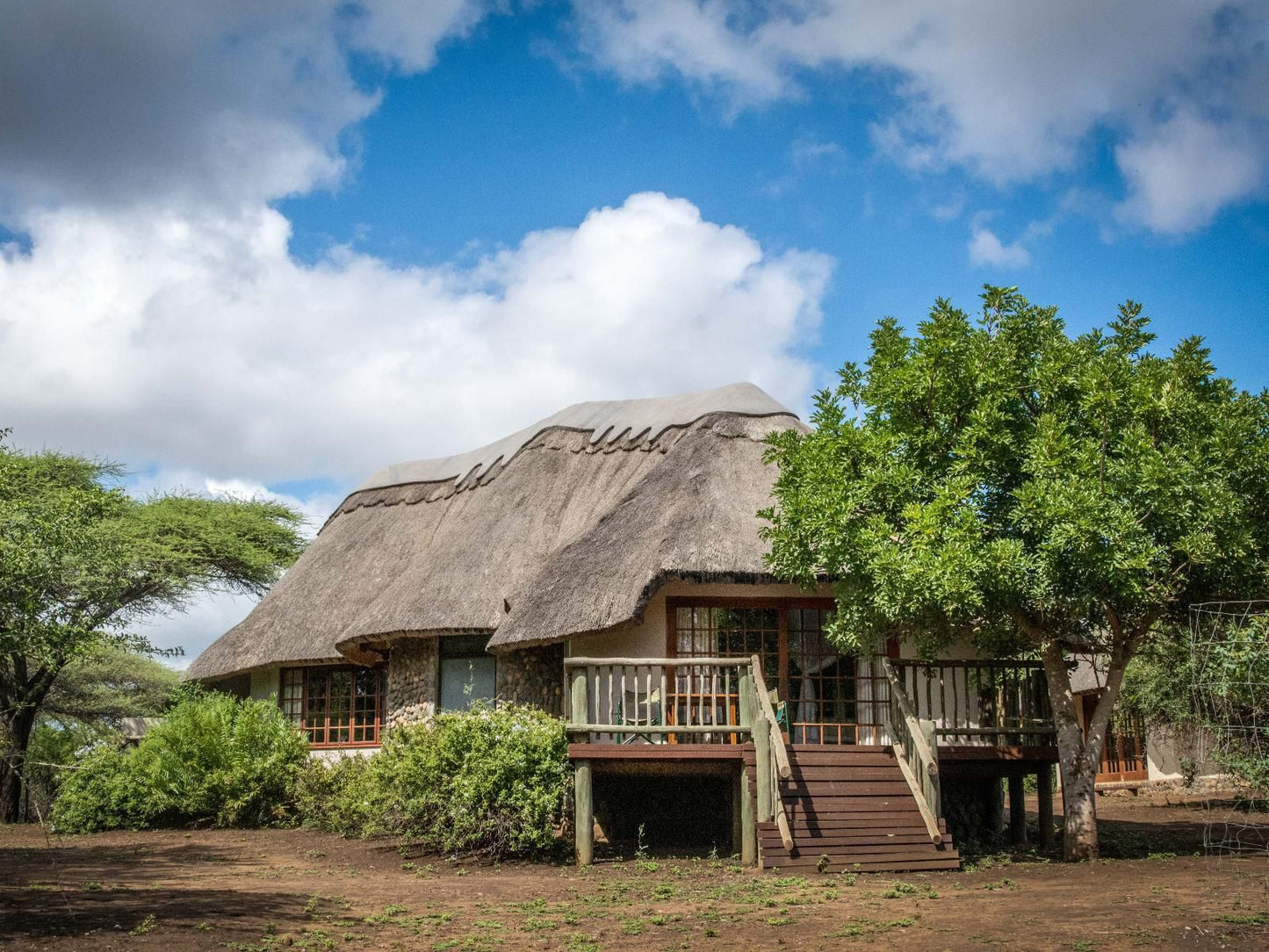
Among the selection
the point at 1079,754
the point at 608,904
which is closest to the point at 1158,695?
the point at 1079,754

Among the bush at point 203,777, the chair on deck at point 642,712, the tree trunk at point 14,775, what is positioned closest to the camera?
the chair on deck at point 642,712

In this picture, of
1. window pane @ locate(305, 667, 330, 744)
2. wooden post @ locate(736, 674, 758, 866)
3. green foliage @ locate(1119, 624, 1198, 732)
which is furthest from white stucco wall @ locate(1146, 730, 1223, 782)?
window pane @ locate(305, 667, 330, 744)

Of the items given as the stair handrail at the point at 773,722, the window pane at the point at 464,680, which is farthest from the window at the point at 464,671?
the stair handrail at the point at 773,722

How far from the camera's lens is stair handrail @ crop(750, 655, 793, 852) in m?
12.9

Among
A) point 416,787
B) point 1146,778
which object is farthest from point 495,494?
point 1146,778

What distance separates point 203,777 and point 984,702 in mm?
11480

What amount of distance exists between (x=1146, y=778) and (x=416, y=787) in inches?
892

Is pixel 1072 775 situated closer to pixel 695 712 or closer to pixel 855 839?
pixel 855 839

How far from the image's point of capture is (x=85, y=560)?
56.4 ft

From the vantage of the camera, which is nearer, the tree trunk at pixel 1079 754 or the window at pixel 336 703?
the tree trunk at pixel 1079 754

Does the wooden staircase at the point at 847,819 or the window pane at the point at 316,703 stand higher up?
the window pane at the point at 316,703

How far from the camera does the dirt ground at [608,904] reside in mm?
8836

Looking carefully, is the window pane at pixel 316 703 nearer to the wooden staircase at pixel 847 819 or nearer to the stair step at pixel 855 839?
the wooden staircase at pixel 847 819

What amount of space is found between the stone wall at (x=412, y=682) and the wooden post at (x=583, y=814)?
558cm
